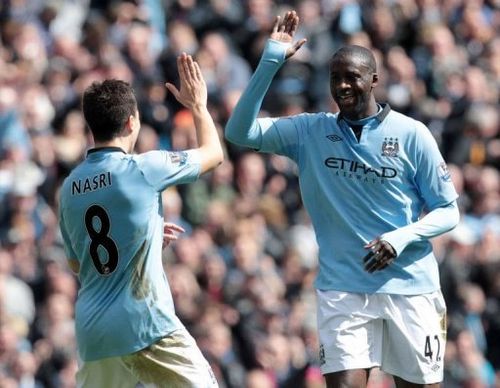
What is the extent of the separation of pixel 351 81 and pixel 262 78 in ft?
1.76

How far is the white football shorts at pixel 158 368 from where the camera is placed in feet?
29.6

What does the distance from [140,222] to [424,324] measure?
1.98 m

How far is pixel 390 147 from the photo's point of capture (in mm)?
9734

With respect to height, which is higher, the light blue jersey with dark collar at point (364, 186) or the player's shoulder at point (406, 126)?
the player's shoulder at point (406, 126)

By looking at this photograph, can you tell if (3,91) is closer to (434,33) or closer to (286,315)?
(286,315)

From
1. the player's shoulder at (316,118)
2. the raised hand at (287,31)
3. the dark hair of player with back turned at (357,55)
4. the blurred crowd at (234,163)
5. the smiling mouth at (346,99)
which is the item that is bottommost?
the blurred crowd at (234,163)

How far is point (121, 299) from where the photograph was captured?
354 inches

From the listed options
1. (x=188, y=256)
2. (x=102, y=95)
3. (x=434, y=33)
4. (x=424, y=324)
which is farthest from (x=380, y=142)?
(x=434, y=33)

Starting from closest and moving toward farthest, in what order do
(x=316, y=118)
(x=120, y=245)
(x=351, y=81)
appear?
(x=120, y=245)
(x=351, y=81)
(x=316, y=118)

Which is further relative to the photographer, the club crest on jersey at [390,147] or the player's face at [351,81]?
the club crest on jersey at [390,147]

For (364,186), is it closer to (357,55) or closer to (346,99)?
(346,99)

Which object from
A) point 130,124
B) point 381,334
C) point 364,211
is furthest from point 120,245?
point 381,334

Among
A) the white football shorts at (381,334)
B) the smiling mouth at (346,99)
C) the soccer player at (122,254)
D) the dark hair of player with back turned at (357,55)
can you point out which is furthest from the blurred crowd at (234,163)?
the dark hair of player with back turned at (357,55)

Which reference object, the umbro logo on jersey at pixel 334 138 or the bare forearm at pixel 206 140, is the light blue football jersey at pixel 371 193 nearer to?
the umbro logo on jersey at pixel 334 138
